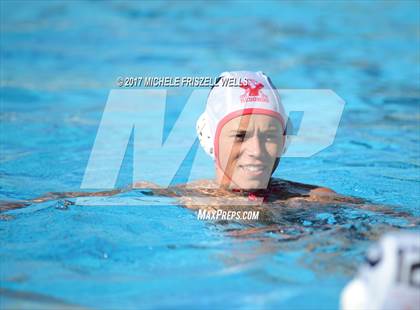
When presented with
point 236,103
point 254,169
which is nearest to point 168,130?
point 236,103

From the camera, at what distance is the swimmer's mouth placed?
5.07 metres

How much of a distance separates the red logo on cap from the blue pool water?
2.74 feet

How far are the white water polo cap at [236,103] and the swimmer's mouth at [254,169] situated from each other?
305 millimetres

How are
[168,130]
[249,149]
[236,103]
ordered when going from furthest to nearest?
1. [168,130]
2. [236,103]
3. [249,149]

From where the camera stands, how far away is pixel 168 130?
27.8 feet

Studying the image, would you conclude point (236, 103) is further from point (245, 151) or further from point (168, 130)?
point (168, 130)

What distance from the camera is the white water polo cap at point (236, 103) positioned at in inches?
204

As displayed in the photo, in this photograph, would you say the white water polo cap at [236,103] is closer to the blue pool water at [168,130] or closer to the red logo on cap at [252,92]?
the red logo on cap at [252,92]

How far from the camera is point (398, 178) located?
22.0ft

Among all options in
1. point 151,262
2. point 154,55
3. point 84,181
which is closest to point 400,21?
point 154,55

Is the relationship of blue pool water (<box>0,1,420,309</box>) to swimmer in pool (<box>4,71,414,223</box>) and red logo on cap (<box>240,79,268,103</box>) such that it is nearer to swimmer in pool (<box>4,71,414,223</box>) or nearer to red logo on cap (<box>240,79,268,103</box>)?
swimmer in pool (<box>4,71,414,223</box>)

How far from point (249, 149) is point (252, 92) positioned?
1.52 feet

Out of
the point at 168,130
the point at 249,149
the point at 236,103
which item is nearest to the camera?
the point at 249,149

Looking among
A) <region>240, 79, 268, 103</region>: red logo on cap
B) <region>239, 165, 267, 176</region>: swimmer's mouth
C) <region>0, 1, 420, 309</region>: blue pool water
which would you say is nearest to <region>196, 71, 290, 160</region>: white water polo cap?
<region>240, 79, 268, 103</region>: red logo on cap
